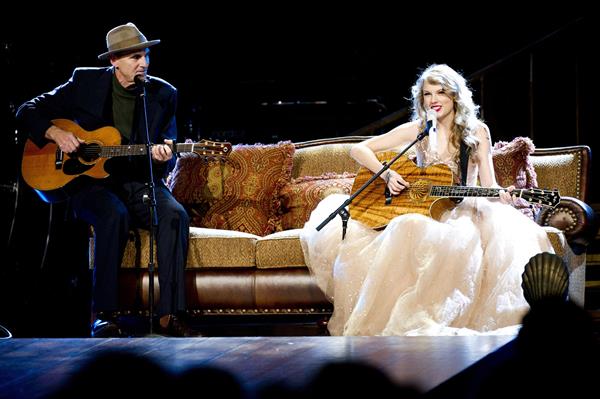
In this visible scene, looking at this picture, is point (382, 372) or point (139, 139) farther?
point (139, 139)

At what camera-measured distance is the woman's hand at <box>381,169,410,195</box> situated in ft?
12.8

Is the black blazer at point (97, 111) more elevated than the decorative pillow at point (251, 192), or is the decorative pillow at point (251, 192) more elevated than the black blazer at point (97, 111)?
the black blazer at point (97, 111)

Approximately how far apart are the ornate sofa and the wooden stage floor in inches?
Result: 96.7

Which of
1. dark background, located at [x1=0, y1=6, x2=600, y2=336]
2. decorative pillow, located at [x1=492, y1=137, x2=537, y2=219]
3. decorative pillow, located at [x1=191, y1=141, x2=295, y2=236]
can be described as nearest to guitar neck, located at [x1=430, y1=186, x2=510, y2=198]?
decorative pillow, located at [x1=492, y1=137, x2=537, y2=219]

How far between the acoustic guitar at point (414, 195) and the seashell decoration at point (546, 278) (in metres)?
2.10

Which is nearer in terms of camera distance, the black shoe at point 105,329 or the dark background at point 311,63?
the black shoe at point 105,329

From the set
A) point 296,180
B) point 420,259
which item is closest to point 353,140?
point 296,180

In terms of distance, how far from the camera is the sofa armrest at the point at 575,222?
3844 mm

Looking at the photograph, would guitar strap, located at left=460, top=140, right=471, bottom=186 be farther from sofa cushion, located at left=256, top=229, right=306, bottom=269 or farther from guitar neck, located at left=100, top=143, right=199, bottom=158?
guitar neck, located at left=100, top=143, right=199, bottom=158

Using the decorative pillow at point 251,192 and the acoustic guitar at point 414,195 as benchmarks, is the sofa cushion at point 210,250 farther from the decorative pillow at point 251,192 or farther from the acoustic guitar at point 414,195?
the acoustic guitar at point 414,195

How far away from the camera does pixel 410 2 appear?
7.96 metres

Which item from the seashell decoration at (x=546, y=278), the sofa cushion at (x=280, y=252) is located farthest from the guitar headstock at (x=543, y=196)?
the seashell decoration at (x=546, y=278)

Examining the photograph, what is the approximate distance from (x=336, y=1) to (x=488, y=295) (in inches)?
190

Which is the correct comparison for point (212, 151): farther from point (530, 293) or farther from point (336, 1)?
point (336, 1)
